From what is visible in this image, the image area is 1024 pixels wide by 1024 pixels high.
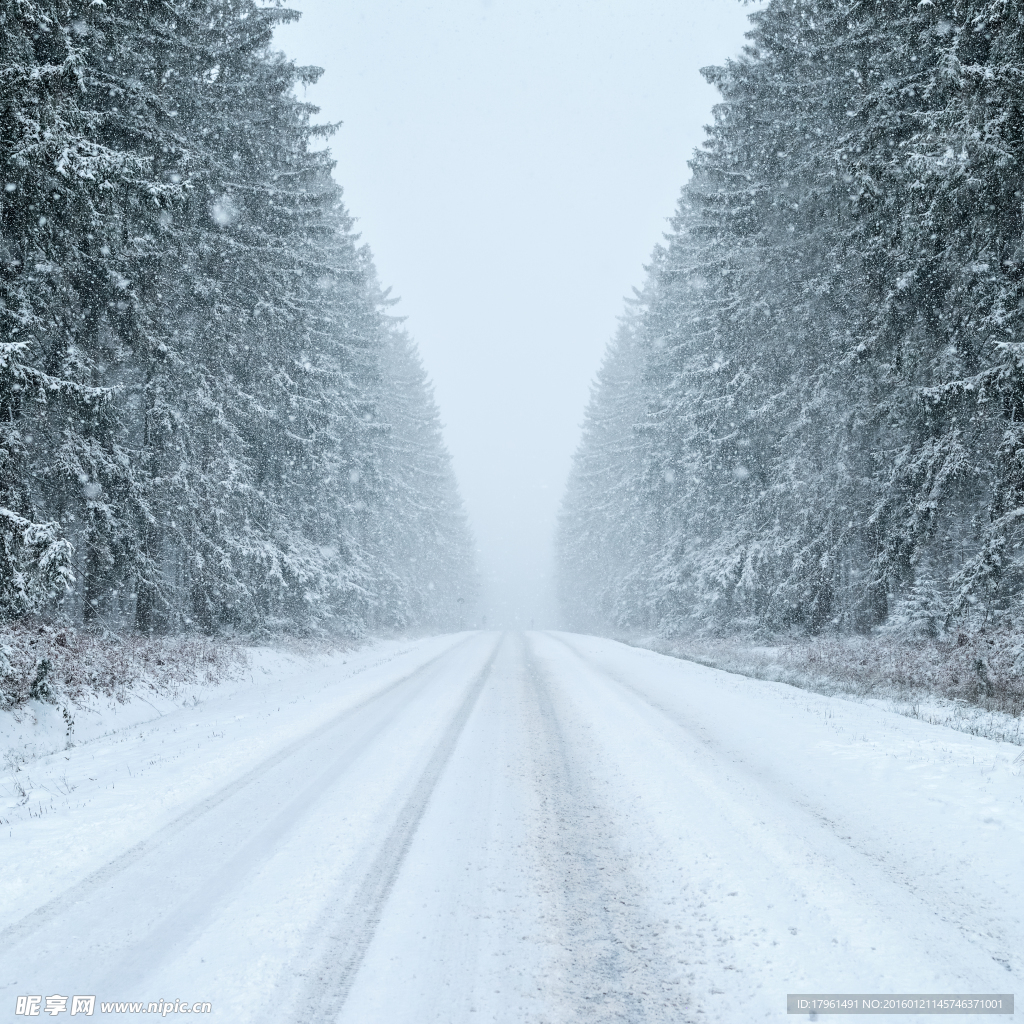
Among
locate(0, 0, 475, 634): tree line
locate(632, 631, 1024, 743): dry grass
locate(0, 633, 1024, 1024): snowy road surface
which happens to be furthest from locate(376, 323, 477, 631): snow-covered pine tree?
locate(0, 633, 1024, 1024): snowy road surface

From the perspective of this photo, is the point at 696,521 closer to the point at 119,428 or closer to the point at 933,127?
the point at 933,127

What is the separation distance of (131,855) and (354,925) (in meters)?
1.98

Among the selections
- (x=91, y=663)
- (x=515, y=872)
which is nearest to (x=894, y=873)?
(x=515, y=872)

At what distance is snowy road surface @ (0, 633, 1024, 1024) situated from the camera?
116 inches

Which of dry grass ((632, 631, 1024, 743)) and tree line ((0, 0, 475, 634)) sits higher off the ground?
tree line ((0, 0, 475, 634))

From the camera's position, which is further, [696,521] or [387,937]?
[696,521]

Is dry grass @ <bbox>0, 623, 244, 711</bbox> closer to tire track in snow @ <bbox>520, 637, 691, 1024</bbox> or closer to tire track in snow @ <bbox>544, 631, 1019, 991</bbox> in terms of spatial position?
tire track in snow @ <bbox>520, 637, 691, 1024</bbox>

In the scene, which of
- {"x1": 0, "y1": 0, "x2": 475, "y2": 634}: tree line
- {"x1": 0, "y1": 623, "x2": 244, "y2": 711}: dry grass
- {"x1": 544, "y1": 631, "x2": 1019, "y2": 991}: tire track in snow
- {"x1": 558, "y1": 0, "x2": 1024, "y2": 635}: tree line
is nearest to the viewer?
{"x1": 544, "y1": 631, "x2": 1019, "y2": 991}: tire track in snow

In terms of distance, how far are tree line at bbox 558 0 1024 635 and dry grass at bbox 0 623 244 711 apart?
13.6m

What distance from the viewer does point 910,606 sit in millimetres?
14031

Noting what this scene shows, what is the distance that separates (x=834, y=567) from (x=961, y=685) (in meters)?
6.23

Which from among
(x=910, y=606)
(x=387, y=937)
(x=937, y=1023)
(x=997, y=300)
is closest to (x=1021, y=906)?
(x=937, y=1023)

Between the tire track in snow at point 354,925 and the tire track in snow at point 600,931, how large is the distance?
990 millimetres

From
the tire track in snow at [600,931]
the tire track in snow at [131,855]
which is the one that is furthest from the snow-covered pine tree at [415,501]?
the tire track in snow at [600,931]
